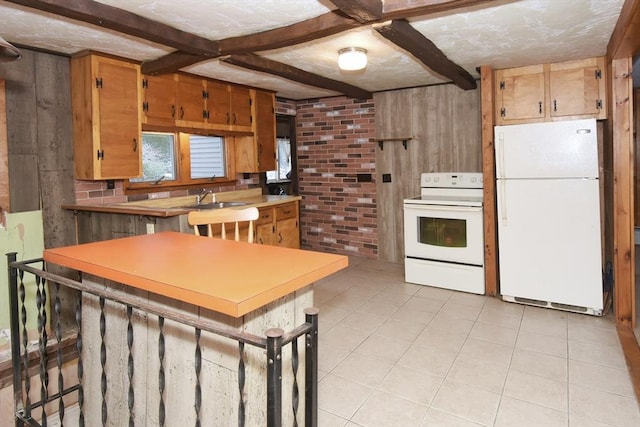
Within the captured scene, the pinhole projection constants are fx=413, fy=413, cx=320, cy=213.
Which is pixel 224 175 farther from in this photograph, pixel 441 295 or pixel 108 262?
pixel 108 262

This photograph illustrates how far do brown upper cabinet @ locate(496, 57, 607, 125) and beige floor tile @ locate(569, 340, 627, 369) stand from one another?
1.94 meters

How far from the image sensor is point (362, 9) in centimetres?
213

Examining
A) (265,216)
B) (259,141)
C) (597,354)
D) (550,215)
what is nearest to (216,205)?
(265,216)

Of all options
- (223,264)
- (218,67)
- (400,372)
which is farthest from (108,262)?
(218,67)

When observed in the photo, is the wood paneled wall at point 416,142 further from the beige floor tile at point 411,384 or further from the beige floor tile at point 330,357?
the beige floor tile at point 411,384

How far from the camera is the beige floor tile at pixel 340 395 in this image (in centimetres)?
218

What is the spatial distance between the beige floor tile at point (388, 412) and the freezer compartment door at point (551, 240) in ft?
6.24

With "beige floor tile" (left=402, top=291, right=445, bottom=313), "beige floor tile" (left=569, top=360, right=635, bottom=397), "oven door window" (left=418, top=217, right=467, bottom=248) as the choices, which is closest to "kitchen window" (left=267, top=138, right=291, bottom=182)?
"oven door window" (left=418, top=217, right=467, bottom=248)

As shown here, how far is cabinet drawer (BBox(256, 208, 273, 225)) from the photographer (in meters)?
4.02

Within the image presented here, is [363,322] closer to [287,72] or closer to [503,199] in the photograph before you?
[503,199]

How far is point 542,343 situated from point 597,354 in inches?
12.6

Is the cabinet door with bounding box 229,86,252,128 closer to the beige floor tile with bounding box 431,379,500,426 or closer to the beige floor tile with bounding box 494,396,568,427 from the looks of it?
the beige floor tile with bounding box 431,379,500,426

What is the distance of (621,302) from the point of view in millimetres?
3109

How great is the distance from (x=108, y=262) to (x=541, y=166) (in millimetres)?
3275
